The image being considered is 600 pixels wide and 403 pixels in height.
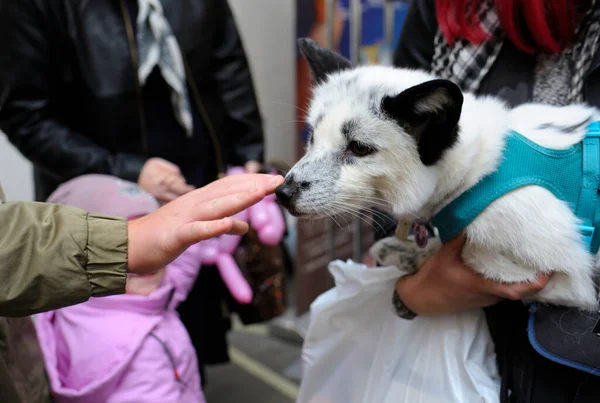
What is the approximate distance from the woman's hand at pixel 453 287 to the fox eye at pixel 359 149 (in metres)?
0.21

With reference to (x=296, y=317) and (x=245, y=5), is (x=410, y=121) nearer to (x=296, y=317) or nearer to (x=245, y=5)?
(x=296, y=317)

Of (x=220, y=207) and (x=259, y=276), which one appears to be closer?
(x=220, y=207)

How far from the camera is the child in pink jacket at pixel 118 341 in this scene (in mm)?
1023

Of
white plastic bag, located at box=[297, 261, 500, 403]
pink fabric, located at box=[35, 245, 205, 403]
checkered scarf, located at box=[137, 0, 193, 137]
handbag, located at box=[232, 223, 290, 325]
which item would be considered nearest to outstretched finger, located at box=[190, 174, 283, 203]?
Answer: white plastic bag, located at box=[297, 261, 500, 403]

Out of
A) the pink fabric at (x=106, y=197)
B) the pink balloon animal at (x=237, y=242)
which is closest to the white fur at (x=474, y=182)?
the pink fabric at (x=106, y=197)

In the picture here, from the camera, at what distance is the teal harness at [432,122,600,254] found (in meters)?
0.79

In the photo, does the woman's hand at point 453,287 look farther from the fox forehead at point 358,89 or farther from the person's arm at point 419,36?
the person's arm at point 419,36

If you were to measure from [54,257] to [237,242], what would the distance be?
0.89 metres

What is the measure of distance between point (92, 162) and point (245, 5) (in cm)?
180

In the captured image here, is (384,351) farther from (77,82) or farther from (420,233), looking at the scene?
(77,82)

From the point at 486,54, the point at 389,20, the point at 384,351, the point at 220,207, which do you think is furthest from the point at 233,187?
the point at 389,20

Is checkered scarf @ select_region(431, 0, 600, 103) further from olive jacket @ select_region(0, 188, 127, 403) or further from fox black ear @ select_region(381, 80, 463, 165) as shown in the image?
olive jacket @ select_region(0, 188, 127, 403)

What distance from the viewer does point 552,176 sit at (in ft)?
2.60

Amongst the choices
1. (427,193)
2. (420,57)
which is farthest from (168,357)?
(420,57)
